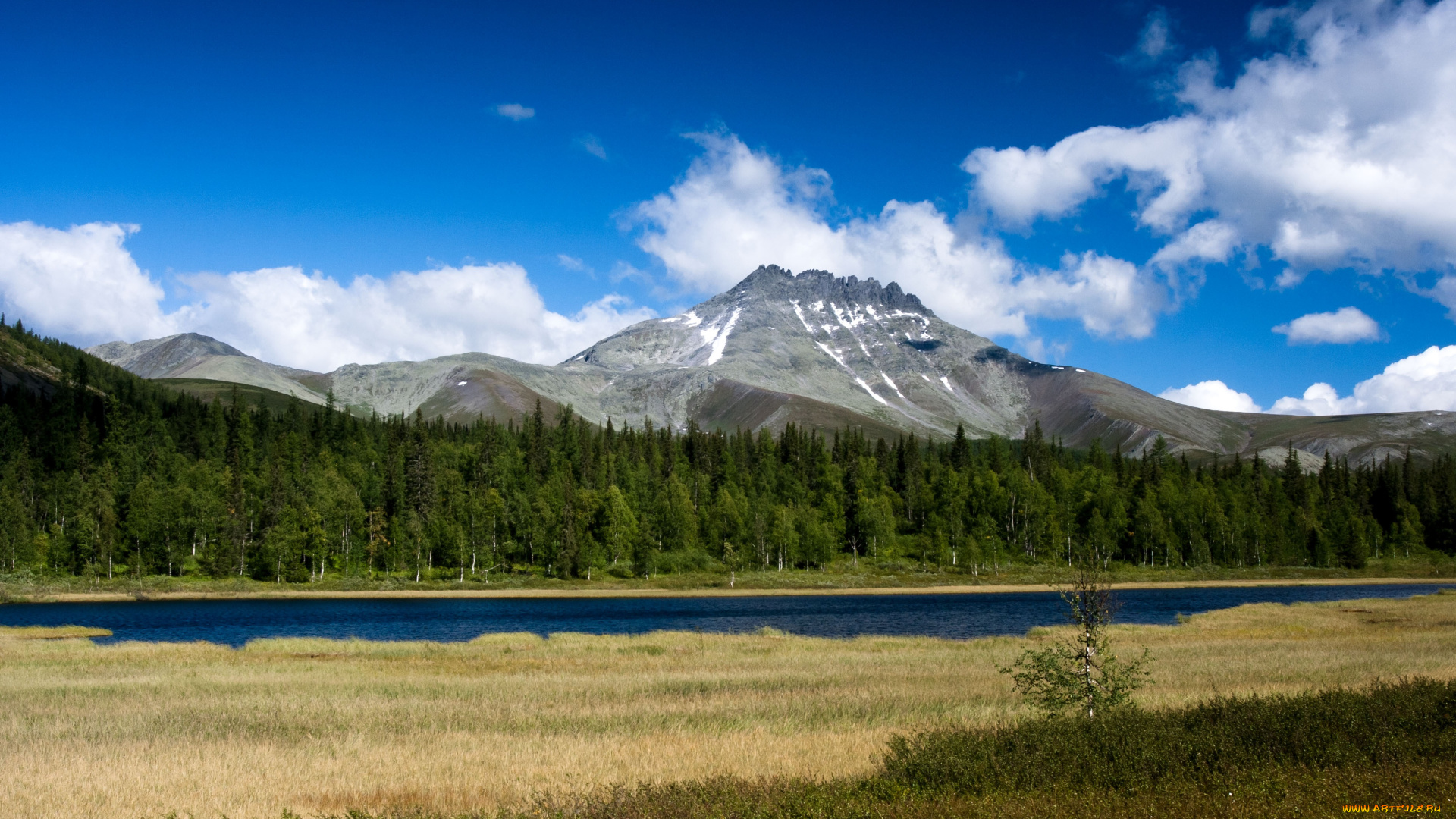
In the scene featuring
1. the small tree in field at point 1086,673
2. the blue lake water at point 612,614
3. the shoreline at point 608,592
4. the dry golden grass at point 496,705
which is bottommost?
the shoreline at point 608,592

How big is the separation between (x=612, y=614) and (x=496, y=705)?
196 ft

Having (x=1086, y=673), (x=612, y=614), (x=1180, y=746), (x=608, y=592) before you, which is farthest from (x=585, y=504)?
(x=1180, y=746)

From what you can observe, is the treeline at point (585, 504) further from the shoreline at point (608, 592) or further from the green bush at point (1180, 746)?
the green bush at point (1180, 746)

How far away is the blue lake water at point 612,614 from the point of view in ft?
233

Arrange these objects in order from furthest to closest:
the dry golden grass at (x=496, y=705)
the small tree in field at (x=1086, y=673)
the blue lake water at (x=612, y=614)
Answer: the blue lake water at (x=612, y=614), the small tree in field at (x=1086, y=673), the dry golden grass at (x=496, y=705)

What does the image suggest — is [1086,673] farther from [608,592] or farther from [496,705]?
[608,592]

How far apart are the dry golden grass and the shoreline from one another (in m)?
64.1

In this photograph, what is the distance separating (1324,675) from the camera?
32.8 meters

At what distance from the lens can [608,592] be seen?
124m

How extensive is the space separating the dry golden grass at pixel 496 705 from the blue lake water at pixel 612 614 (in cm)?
1596

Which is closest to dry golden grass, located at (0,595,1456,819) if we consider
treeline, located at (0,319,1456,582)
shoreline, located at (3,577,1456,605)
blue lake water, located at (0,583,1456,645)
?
blue lake water, located at (0,583,1456,645)

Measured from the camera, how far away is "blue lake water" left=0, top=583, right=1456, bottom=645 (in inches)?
2795

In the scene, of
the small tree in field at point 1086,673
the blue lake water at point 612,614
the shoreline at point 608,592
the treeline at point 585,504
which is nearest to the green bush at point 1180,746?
the small tree in field at point 1086,673

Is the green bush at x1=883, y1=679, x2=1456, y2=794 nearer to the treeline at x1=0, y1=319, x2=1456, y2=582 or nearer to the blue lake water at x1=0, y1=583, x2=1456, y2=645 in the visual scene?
the blue lake water at x1=0, y1=583, x2=1456, y2=645
